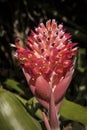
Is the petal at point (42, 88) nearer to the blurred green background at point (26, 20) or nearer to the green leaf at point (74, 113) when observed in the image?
the green leaf at point (74, 113)

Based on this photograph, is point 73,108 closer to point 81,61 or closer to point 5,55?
point 81,61

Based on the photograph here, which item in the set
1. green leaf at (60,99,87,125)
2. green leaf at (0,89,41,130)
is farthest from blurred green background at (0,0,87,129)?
green leaf at (0,89,41,130)

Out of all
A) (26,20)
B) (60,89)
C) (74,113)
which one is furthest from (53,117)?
(26,20)

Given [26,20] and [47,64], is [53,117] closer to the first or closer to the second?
[47,64]

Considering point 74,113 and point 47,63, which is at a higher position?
point 47,63

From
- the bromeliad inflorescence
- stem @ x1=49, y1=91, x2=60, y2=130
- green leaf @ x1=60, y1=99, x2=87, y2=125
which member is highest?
the bromeliad inflorescence

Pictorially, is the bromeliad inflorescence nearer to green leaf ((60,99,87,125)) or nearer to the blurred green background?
green leaf ((60,99,87,125))

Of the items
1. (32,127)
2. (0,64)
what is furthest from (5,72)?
(32,127)
